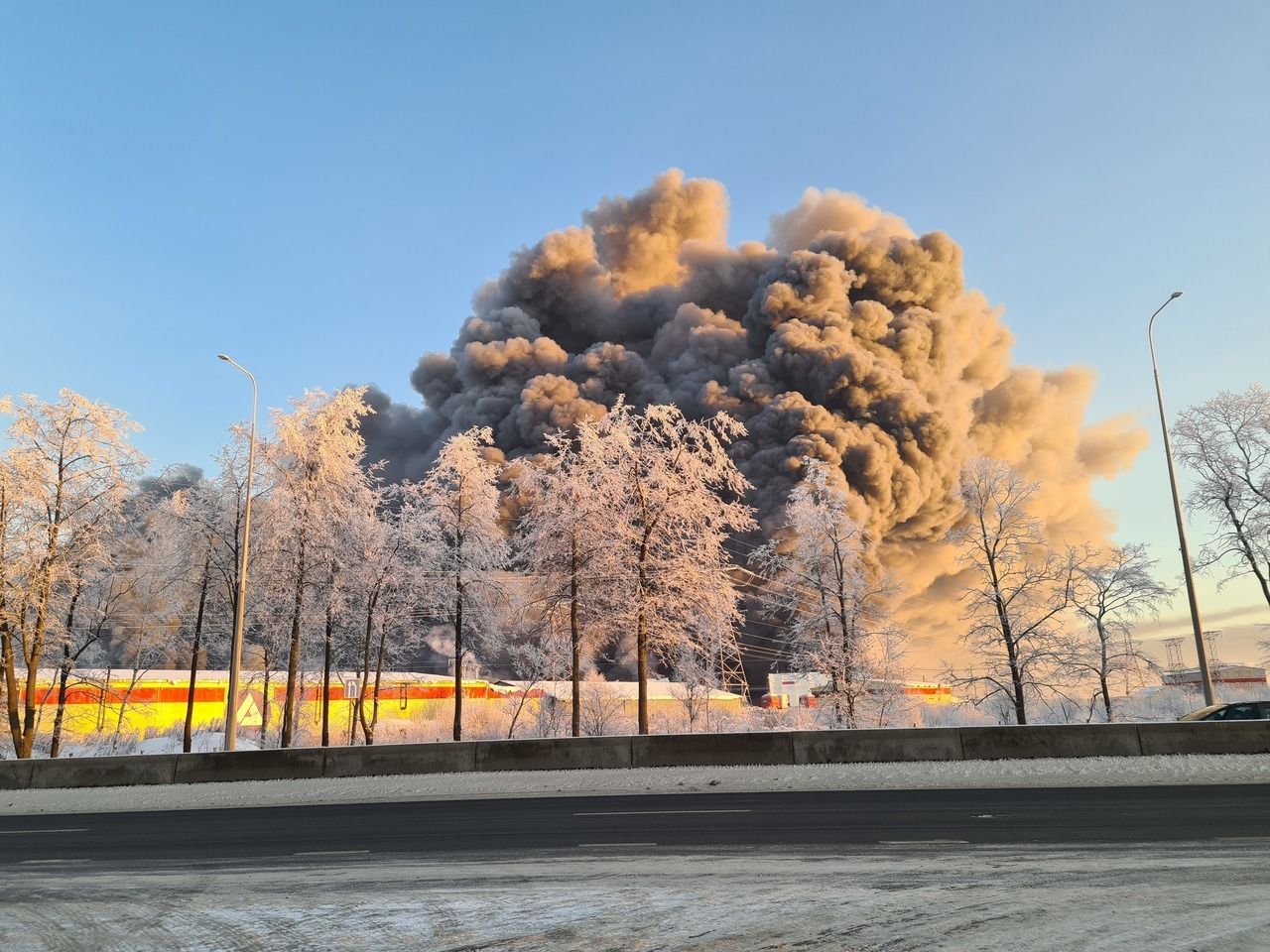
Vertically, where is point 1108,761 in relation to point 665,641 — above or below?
below

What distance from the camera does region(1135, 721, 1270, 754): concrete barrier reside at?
1470cm

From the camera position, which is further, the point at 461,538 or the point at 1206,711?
the point at 461,538

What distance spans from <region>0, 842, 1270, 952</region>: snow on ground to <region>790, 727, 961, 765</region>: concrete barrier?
8.81 meters

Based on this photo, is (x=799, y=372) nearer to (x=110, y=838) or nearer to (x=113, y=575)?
(x=113, y=575)

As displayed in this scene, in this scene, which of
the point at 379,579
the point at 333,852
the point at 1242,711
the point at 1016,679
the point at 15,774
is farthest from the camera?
the point at 379,579

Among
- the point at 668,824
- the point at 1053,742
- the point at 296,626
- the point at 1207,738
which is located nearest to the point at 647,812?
the point at 668,824

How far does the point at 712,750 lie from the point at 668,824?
293 inches

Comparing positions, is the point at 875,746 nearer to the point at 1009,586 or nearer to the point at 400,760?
the point at 400,760

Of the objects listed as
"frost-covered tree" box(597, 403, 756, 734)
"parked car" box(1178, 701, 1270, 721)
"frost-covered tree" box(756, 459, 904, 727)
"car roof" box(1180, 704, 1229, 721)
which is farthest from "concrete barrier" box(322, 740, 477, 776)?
"frost-covered tree" box(756, 459, 904, 727)

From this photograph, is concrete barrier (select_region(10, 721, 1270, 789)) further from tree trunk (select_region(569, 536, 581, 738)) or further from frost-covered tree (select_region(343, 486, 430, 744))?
frost-covered tree (select_region(343, 486, 430, 744))

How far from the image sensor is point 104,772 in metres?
17.8

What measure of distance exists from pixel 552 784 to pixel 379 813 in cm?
373

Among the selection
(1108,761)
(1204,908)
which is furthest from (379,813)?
(1108,761)

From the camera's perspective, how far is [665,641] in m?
25.3
